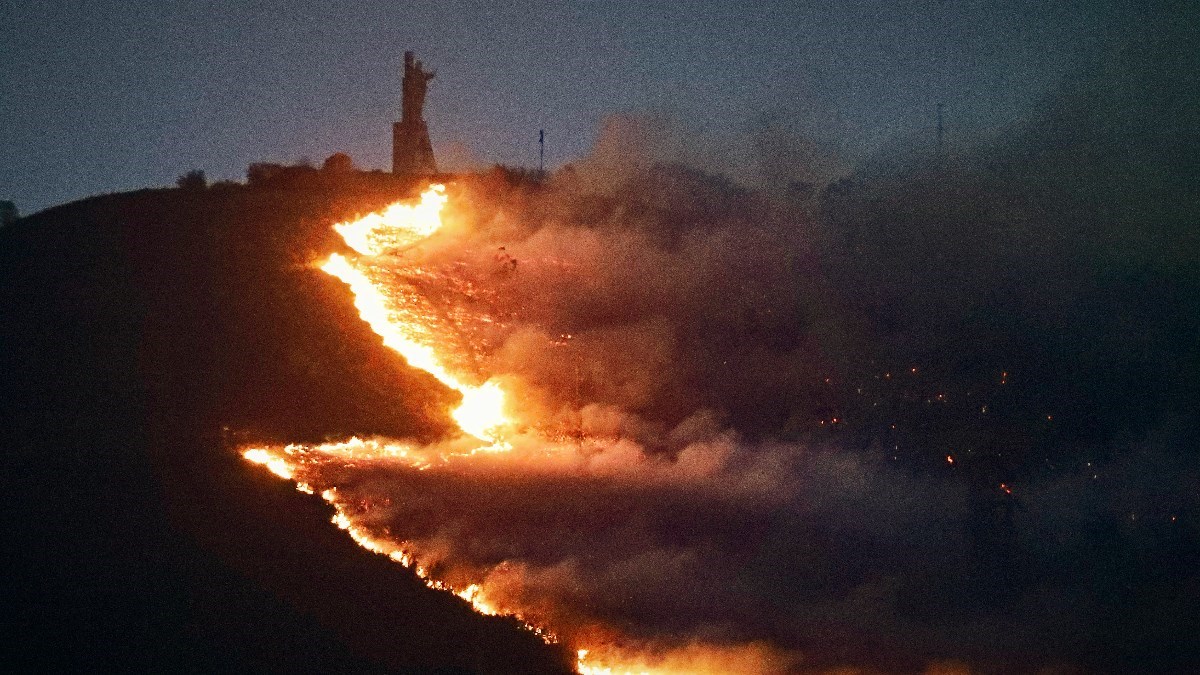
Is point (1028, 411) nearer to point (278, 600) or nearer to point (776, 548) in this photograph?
point (776, 548)

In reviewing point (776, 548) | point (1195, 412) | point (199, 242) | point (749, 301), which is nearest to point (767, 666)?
point (776, 548)

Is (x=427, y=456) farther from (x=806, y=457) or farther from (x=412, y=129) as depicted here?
(x=412, y=129)

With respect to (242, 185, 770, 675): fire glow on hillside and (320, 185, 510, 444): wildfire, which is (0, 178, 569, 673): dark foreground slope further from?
(320, 185, 510, 444): wildfire

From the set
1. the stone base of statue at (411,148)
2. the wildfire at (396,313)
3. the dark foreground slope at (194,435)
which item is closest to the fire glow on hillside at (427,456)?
the wildfire at (396,313)

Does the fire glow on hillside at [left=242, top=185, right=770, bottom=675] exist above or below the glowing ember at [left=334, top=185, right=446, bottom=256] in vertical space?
below

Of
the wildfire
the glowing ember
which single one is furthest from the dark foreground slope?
the glowing ember

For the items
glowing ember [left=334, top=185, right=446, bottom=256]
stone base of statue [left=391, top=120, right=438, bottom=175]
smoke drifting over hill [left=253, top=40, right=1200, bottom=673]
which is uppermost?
stone base of statue [left=391, top=120, right=438, bottom=175]
